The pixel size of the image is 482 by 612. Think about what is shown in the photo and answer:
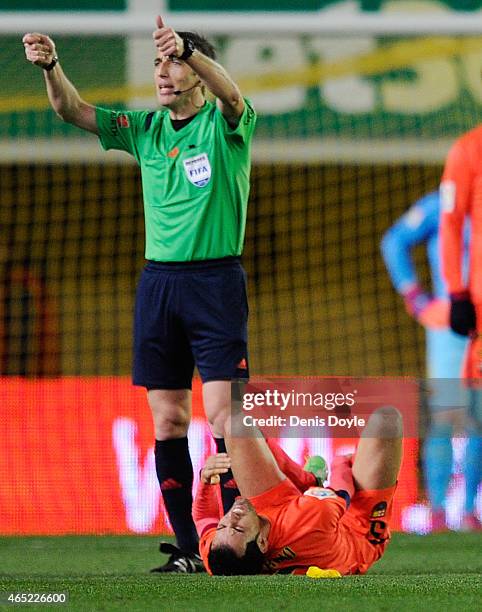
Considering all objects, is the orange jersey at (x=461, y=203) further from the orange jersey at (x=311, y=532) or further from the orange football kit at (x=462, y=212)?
the orange jersey at (x=311, y=532)

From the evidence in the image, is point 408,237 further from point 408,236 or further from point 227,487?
point 227,487

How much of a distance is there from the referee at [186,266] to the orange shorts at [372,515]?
0.49 metres

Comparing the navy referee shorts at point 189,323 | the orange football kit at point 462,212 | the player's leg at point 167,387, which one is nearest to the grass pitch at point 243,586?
the player's leg at point 167,387

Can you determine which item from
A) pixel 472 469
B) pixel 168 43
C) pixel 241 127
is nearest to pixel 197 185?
pixel 241 127

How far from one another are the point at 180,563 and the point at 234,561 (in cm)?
59

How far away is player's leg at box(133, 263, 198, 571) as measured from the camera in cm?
496

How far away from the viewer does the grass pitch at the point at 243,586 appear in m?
3.59

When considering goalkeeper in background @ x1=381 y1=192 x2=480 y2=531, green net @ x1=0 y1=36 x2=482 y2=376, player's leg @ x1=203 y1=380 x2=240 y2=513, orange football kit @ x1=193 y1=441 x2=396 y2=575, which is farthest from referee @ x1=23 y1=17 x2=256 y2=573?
green net @ x1=0 y1=36 x2=482 y2=376

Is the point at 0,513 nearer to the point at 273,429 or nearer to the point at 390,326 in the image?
the point at 273,429

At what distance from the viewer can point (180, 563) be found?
484 cm

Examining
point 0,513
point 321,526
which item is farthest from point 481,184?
point 0,513

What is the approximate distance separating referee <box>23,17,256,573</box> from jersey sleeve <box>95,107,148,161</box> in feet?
0.32

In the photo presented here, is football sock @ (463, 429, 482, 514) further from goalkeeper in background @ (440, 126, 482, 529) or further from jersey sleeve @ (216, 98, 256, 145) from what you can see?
jersey sleeve @ (216, 98, 256, 145)

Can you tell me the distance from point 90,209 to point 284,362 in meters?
2.44
